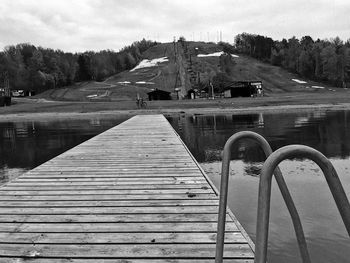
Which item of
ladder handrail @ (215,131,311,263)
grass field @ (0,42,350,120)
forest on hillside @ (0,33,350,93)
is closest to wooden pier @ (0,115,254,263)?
ladder handrail @ (215,131,311,263)

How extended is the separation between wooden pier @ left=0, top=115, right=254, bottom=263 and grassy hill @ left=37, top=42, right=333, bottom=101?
116 meters

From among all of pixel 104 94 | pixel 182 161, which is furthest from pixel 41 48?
pixel 182 161

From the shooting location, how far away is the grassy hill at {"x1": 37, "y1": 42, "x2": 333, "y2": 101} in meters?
132

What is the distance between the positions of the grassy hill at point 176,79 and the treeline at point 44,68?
9331 millimetres

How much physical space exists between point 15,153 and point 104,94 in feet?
365

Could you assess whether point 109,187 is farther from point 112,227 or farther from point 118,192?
point 112,227

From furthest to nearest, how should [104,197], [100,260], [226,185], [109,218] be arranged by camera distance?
[104,197]
[109,218]
[100,260]
[226,185]

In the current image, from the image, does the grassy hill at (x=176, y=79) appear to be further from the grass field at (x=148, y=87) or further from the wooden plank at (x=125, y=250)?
the wooden plank at (x=125, y=250)

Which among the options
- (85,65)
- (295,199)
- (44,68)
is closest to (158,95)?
(44,68)

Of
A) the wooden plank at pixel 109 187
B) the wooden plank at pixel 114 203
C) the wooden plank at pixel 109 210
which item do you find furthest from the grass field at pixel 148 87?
the wooden plank at pixel 109 210

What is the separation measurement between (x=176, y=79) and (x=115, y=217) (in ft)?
491

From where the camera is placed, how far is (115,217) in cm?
616

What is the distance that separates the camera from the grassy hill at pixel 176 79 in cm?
13212

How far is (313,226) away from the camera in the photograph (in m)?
8.33
